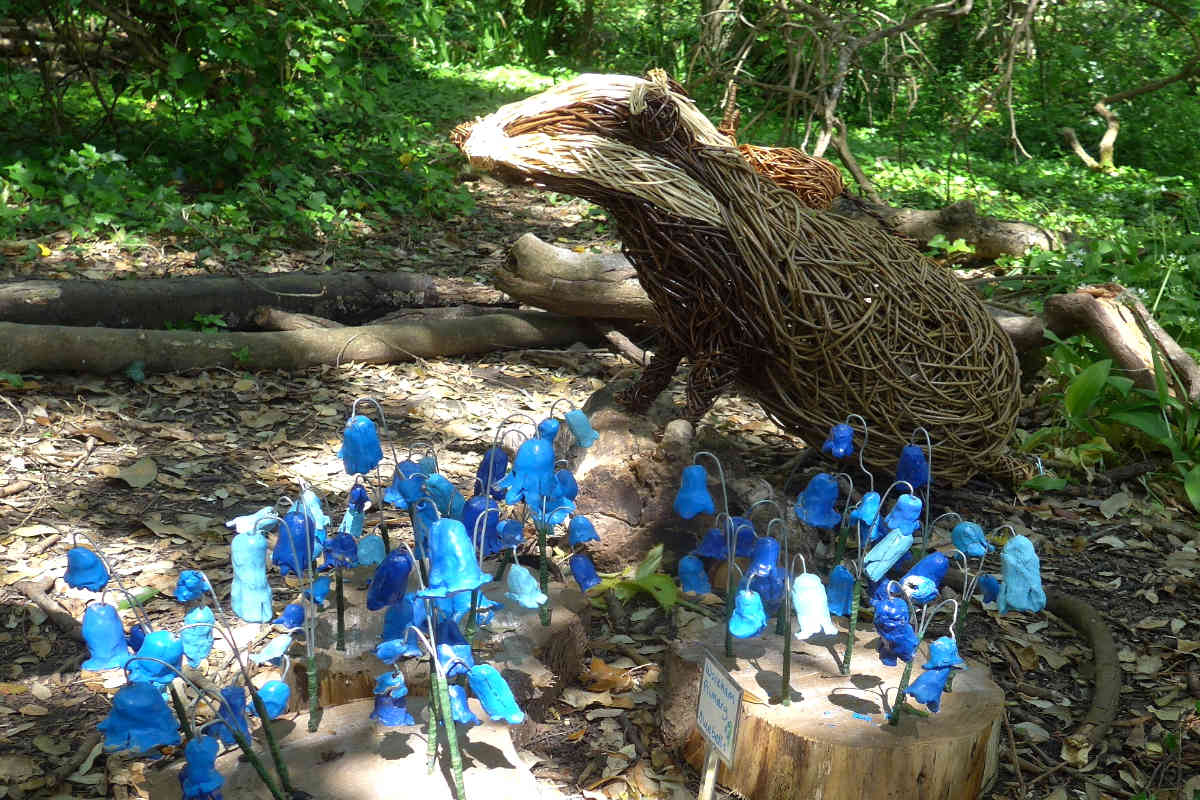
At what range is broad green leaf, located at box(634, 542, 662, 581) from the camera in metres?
2.99

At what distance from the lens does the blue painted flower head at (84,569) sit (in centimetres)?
162

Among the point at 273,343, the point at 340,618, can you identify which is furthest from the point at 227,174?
the point at 340,618

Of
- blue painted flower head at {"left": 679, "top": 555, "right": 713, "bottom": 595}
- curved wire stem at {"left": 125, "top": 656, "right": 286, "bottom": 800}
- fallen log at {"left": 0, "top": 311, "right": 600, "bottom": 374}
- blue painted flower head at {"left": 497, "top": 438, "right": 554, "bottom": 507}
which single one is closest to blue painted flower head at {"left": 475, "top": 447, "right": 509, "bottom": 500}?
blue painted flower head at {"left": 497, "top": 438, "right": 554, "bottom": 507}

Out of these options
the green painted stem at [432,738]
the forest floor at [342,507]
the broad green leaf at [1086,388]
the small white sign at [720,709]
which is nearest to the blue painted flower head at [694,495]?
the small white sign at [720,709]

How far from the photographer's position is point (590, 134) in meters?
2.72

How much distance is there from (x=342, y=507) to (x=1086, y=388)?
283cm

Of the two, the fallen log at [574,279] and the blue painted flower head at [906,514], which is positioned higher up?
the blue painted flower head at [906,514]

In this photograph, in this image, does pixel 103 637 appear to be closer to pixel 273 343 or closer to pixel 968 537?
pixel 968 537

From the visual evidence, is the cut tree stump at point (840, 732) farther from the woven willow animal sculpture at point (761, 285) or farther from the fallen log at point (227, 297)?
the fallen log at point (227, 297)

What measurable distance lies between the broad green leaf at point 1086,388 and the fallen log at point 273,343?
86.1 inches

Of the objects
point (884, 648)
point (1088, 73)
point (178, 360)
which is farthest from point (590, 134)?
point (1088, 73)

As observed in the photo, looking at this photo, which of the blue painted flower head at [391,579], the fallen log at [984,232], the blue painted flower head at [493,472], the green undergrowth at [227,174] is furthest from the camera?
the fallen log at [984,232]

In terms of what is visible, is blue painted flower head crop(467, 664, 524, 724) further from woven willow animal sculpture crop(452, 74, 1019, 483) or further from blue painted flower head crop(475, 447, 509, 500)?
woven willow animal sculpture crop(452, 74, 1019, 483)

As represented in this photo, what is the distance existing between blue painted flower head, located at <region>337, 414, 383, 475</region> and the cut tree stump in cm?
91
